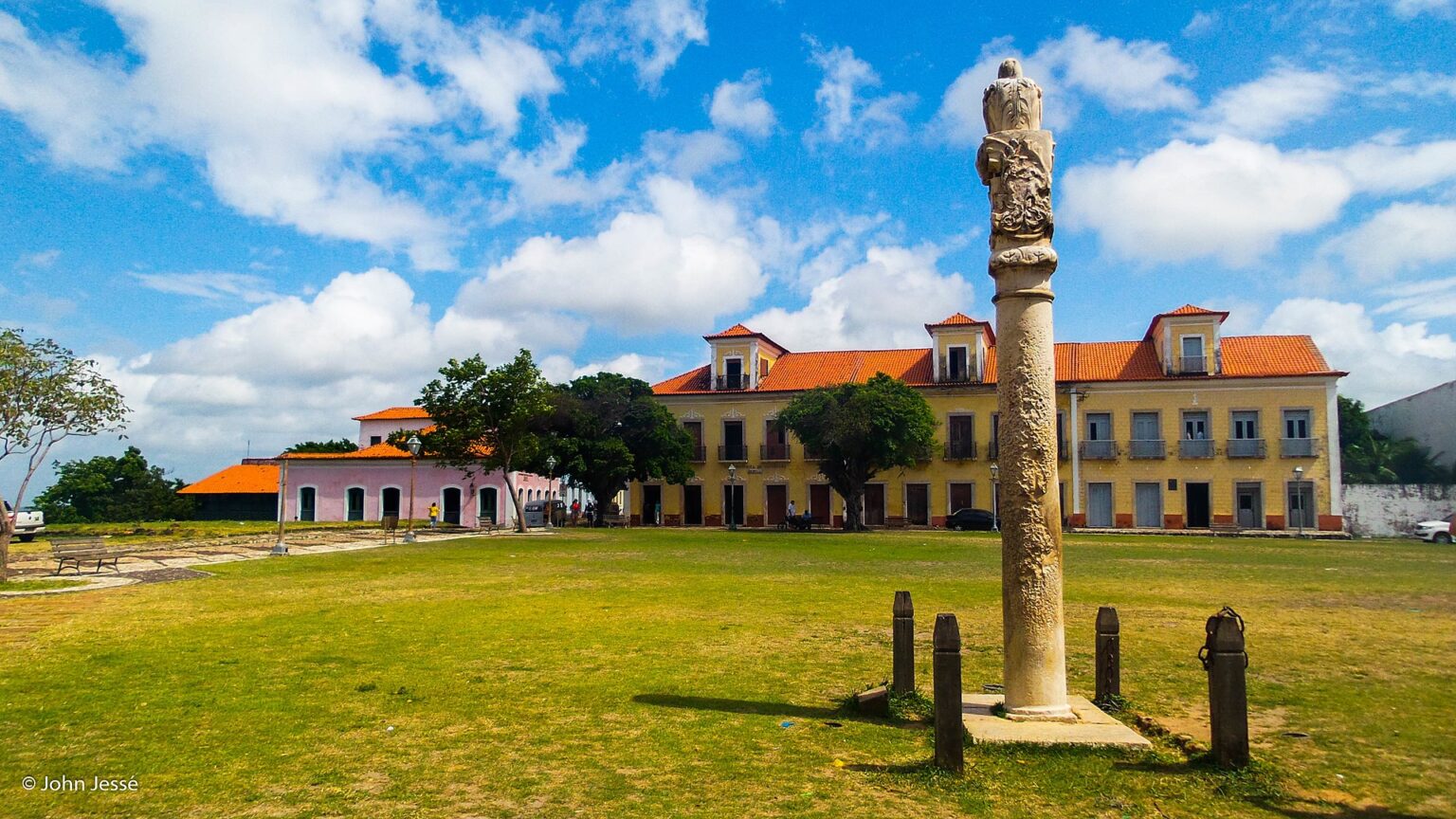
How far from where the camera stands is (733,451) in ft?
157

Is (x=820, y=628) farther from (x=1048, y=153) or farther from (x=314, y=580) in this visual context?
(x=314, y=580)

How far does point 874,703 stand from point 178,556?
2021cm

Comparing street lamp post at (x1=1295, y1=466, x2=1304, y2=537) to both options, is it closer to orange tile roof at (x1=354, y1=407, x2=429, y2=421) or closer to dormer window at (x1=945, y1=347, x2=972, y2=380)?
dormer window at (x1=945, y1=347, x2=972, y2=380)

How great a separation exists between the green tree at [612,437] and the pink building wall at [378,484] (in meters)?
5.58

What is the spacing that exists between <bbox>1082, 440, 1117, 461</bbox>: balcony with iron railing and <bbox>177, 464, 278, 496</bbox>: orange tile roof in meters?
39.4

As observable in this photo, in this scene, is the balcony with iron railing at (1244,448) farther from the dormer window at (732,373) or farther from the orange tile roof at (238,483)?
the orange tile roof at (238,483)

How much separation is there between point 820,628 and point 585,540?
20.3 metres

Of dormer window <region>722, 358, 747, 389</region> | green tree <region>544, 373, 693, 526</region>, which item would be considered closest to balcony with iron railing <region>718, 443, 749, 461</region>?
green tree <region>544, 373, 693, 526</region>

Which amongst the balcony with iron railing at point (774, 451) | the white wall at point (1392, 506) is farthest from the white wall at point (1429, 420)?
the balcony with iron railing at point (774, 451)

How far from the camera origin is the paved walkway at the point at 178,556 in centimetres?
1595

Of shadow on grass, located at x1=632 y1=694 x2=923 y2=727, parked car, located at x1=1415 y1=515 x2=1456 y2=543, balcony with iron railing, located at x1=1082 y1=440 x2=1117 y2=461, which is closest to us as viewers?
shadow on grass, located at x1=632 y1=694 x2=923 y2=727

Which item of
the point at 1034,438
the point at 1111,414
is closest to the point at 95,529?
the point at 1034,438

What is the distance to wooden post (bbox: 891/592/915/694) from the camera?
700 cm

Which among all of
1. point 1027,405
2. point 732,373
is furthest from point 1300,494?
point 1027,405
